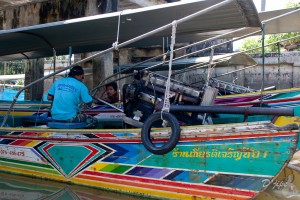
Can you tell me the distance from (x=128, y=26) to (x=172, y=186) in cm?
252

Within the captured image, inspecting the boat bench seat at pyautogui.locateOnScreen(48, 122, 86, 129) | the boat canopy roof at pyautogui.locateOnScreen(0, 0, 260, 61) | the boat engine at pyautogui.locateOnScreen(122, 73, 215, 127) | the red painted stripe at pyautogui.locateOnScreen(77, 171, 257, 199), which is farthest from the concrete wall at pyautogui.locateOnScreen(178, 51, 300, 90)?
the red painted stripe at pyautogui.locateOnScreen(77, 171, 257, 199)

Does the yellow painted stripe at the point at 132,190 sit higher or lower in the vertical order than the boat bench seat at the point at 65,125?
lower

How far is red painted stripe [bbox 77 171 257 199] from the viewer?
4.22m

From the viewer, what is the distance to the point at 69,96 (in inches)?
215

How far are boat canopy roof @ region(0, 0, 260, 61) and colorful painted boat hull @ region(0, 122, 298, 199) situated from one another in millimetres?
1508

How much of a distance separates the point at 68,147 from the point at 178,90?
172 centimetres

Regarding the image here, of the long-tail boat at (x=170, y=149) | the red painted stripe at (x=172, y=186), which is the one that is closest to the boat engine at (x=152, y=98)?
the long-tail boat at (x=170, y=149)

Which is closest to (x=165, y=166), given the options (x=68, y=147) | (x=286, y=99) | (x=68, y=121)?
(x=68, y=147)

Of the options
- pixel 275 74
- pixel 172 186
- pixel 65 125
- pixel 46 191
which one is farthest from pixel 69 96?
pixel 275 74

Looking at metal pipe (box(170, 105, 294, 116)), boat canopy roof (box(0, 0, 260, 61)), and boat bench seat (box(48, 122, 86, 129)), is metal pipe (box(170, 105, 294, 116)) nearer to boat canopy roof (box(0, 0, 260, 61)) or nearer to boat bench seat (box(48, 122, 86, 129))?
boat canopy roof (box(0, 0, 260, 61))

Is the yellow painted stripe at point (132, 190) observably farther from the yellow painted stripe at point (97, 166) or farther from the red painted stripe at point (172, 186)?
the yellow painted stripe at point (97, 166)

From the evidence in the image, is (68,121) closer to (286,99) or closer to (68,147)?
(68,147)

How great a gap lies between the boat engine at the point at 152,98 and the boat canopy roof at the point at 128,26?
88 centimetres

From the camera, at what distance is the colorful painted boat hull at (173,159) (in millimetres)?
4086
